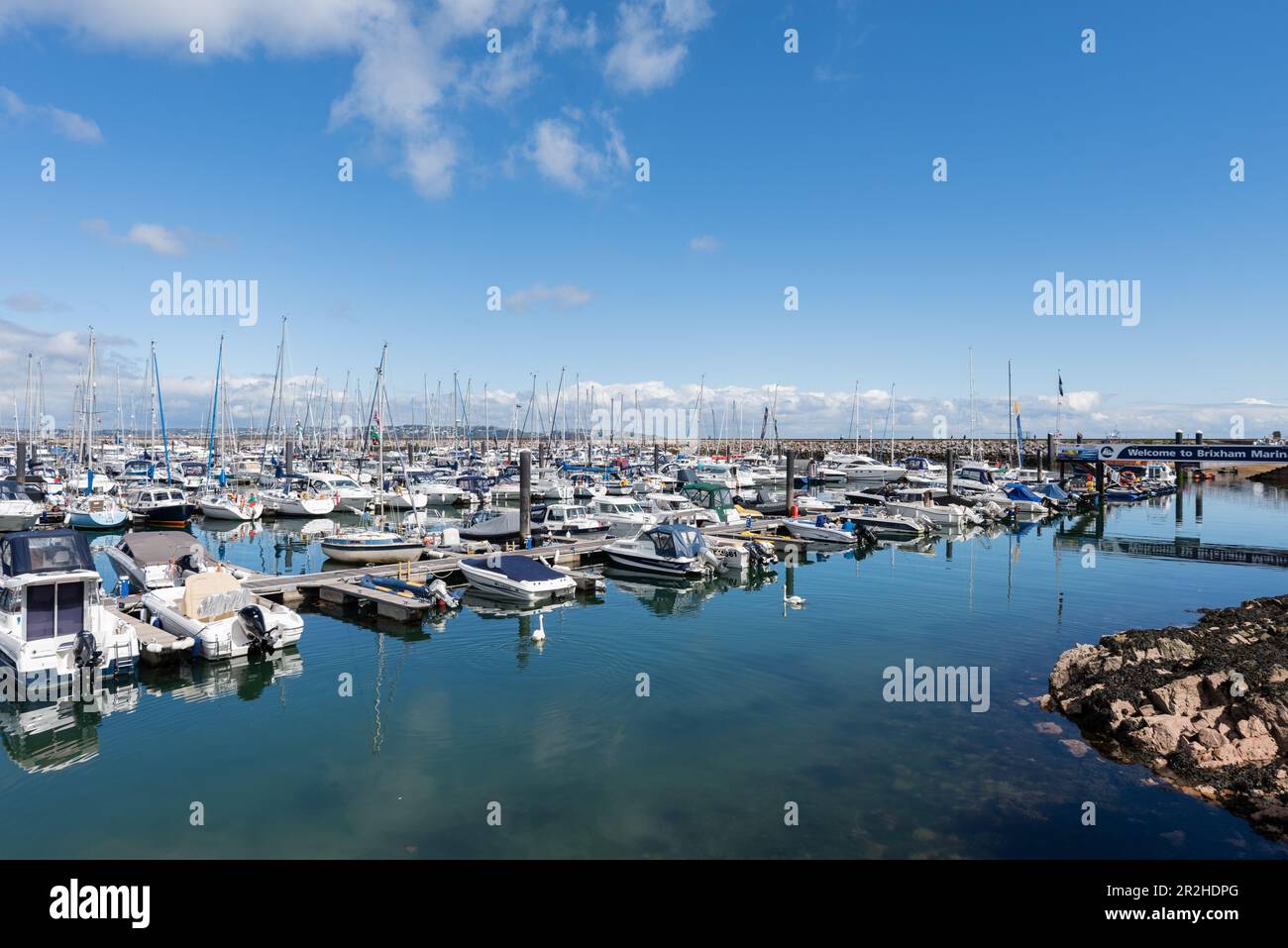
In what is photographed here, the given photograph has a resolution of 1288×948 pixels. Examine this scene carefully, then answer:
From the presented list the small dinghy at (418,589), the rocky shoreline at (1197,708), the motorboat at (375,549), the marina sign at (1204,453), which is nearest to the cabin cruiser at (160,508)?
the motorboat at (375,549)

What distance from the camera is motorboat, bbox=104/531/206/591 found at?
28250mm

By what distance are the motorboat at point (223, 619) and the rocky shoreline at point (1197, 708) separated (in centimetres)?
2138

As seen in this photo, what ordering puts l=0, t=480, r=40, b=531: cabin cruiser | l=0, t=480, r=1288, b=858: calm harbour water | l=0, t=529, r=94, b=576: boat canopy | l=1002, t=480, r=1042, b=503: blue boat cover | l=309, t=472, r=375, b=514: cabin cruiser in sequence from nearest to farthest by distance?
l=0, t=480, r=1288, b=858: calm harbour water
l=0, t=529, r=94, b=576: boat canopy
l=0, t=480, r=40, b=531: cabin cruiser
l=309, t=472, r=375, b=514: cabin cruiser
l=1002, t=480, r=1042, b=503: blue boat cover

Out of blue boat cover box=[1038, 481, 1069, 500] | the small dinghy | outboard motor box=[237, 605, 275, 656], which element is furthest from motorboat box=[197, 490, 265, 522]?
blue boat cover box=[1038, 481, 1069, 500]

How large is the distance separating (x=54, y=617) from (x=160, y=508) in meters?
36.4

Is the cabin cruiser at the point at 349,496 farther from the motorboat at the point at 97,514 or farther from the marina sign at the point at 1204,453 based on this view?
the marina sign at the point at 1204,453

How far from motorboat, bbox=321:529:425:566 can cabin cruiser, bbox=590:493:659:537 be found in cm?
1131

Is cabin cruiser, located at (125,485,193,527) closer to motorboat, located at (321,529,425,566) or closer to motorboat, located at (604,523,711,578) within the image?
motorboat, located at (321,529,425,566)

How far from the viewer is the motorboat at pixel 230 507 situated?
55344 millimetres

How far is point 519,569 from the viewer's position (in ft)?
99.8

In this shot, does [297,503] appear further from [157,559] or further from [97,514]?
[157,559]
